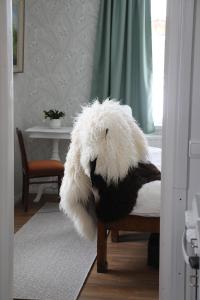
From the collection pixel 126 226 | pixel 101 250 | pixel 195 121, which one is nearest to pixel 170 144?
pixel 195 121

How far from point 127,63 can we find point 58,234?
2.18 metres

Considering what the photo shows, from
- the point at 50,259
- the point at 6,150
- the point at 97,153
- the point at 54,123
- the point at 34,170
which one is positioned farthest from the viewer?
the point at 54,123

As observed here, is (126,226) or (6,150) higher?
(6,150)

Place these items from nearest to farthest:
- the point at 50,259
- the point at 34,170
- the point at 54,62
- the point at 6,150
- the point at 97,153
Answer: the point at 6,150, the point at 97,153, the point at 50,259, the point at 34,170, the point at 54,62

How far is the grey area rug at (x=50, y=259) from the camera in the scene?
2.81 metres

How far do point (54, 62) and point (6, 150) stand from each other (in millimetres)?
3290

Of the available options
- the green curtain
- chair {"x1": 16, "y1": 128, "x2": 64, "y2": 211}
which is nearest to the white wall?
chair {"x1": 16, "y1": 128, "x2": 64, "y2": 211}

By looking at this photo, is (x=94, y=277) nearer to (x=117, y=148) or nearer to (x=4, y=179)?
(x=117, y=148)

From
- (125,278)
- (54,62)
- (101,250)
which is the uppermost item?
(54,62)

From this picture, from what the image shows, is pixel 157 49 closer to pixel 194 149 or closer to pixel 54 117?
pixel 54 117

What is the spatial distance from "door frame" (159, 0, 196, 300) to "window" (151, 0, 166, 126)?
3.38 meters

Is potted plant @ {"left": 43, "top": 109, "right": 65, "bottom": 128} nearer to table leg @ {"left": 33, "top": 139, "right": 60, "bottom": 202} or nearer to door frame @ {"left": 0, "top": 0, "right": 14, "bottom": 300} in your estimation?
table leg @ {"left": 33, "top": 139, "right": 60, "bottom": 202}

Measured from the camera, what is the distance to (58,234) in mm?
3930

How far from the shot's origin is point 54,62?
5246 millimetres
